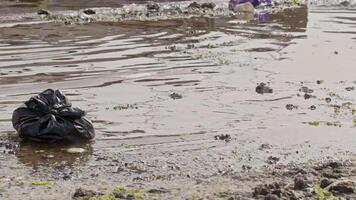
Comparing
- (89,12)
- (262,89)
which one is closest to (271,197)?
(262,89)

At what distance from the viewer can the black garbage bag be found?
261 inches

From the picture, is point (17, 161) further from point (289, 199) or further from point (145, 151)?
point (289, 199)

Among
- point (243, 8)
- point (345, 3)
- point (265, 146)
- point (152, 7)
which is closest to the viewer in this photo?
point (265, 146)

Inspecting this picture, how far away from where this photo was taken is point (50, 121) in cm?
670

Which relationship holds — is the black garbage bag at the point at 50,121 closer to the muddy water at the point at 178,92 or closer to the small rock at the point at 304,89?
the muddy water at the point at 178,92

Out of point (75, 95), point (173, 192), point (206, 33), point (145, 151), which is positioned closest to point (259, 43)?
point (206, 33)

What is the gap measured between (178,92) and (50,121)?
267cm

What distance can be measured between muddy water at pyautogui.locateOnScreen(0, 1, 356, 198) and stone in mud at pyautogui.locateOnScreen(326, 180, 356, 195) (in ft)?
3.25

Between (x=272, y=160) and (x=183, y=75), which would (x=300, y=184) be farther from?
(x=183, y=75)

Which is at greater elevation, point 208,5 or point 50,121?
point 208,5

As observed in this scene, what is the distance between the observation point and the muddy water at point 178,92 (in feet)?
20.5

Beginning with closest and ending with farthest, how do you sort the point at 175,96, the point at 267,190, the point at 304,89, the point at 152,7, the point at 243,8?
the point at 267,190 < the point at 175,96 < the point at 304,89 < the point at 152,7 < the point at 243,8

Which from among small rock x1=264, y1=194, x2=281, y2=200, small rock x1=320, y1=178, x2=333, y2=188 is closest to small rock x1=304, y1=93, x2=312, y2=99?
small rock x1=320, y1=178, x2=333, y2=188

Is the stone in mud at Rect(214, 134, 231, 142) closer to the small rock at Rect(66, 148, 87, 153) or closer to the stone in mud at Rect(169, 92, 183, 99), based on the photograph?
the small rock at Rect(66, 148, 87, 153)
